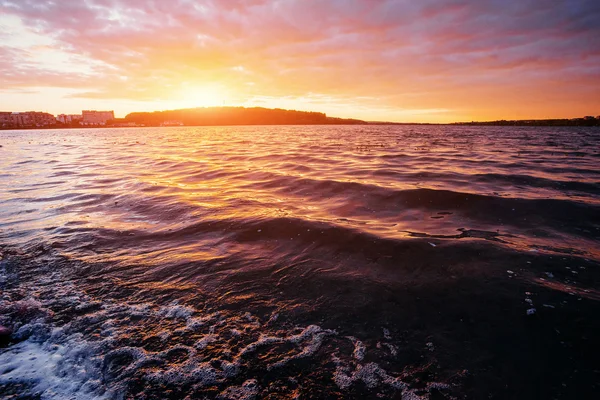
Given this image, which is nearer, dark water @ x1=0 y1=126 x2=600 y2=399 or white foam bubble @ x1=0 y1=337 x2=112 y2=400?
white foam bubble @ x1=0 y1=337 x2=112 y2=400

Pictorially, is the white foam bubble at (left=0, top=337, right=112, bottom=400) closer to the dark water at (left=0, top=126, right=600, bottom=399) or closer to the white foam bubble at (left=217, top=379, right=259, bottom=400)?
the dark water at (left=0, top=126, right=600, bottom=399)

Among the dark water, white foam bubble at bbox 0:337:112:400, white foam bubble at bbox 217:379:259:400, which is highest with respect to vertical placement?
the dark water

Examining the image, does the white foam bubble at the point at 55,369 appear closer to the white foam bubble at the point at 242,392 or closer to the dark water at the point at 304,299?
the dark water at the point at 304,299

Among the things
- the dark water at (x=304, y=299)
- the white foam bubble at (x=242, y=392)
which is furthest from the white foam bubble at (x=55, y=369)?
the white foam bubble at (x=242, y=392)

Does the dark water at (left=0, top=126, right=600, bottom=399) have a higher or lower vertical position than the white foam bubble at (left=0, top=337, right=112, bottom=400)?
higher

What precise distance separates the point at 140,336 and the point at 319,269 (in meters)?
3.29

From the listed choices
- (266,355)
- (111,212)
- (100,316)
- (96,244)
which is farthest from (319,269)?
(111,212)

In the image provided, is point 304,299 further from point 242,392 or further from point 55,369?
point 55,369

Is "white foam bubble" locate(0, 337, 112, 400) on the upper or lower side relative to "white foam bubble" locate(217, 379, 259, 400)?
upper

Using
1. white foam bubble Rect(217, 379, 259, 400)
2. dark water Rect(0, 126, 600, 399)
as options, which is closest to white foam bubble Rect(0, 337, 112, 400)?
dark water Rect(0, 126, 600, 399)

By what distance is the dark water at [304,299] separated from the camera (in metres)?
3.42

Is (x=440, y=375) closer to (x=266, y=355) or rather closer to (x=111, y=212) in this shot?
(x=266, y=355)

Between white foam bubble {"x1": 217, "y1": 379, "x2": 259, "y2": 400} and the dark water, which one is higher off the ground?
the dark water

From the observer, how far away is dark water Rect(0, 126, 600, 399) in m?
3.42
